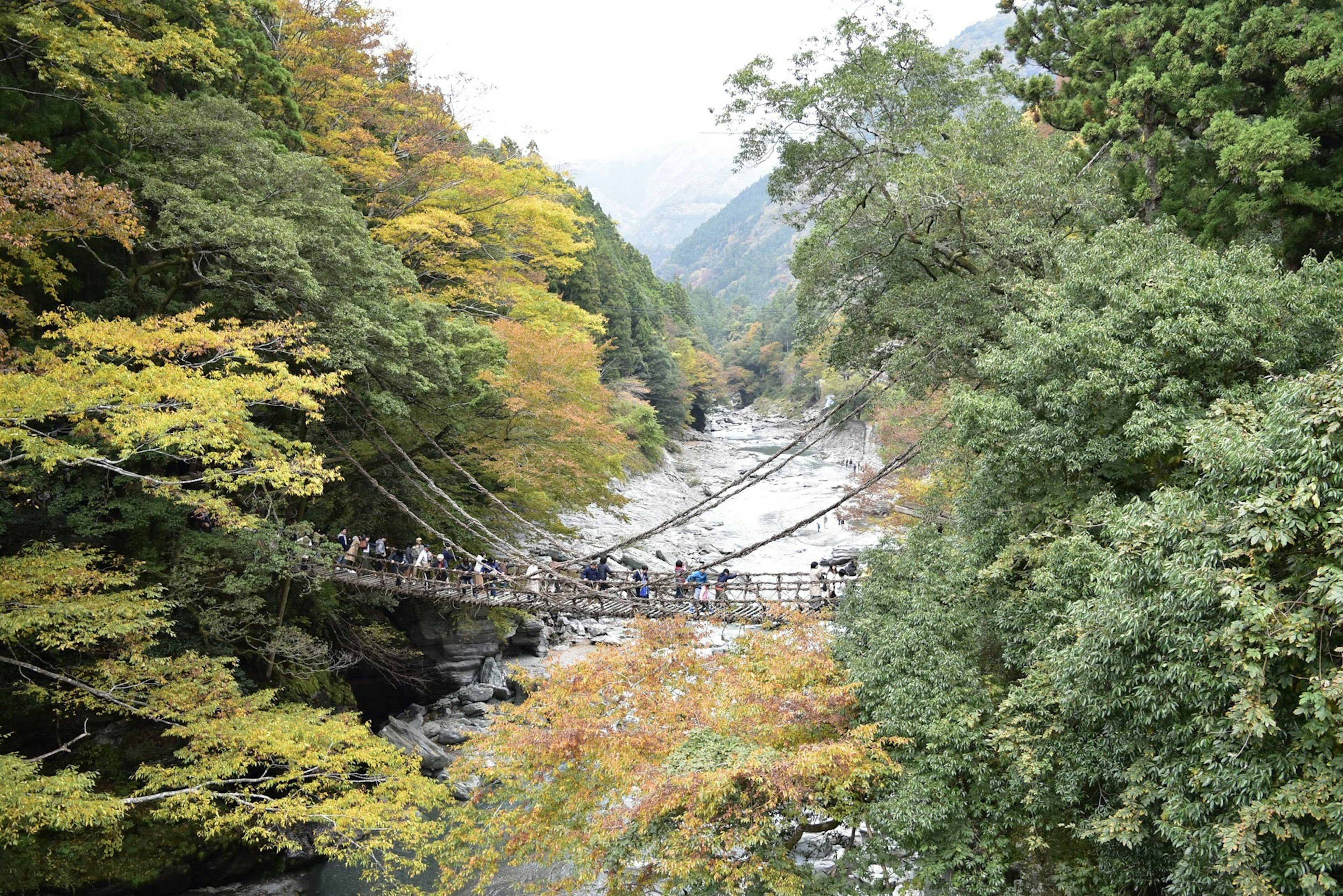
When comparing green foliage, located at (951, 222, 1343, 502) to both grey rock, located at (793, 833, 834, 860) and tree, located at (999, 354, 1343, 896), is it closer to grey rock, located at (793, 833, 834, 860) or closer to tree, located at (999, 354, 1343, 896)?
tree, located at (999, 354, 1343, 896)

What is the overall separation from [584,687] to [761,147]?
373 inches

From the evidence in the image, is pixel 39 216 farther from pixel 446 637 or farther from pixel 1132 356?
pixel 1132 356

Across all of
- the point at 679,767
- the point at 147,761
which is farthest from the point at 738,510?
the point at 679,767

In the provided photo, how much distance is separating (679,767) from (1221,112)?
32.3ft

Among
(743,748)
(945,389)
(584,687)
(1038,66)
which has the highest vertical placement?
(1038,66)

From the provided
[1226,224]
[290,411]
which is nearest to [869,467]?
[1226,224]

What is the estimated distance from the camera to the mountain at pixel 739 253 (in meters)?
122

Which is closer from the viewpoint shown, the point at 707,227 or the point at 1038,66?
the point at 1038,66

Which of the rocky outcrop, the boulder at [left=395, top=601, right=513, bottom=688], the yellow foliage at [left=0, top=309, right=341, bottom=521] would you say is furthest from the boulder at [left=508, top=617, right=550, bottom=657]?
the yellow foliage at [left=0, top=309, right=341, bottom=521]

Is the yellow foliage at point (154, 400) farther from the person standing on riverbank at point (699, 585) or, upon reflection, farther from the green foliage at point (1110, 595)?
the green foliage at point (1110, 595)

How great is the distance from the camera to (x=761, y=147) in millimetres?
12258

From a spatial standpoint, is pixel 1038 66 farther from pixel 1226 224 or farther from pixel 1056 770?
pixel 1056 770

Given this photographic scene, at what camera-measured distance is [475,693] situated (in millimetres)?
13203

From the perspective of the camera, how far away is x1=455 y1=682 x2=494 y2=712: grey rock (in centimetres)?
1308
